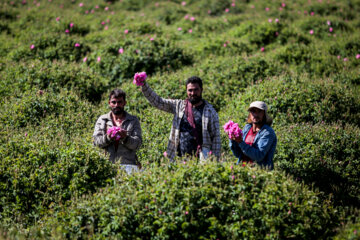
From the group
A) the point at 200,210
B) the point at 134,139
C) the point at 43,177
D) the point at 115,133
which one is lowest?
the point at 43,177

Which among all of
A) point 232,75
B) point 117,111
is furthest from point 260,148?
point 232,75

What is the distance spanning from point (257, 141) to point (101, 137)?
2.27 m

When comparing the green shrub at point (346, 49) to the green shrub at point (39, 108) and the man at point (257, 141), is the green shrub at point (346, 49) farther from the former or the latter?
the green shrub at point (39, 108)

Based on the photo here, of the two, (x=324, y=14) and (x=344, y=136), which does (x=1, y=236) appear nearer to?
(x=344, y=136)

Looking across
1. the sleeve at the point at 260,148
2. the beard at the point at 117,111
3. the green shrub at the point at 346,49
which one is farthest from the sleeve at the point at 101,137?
the green shrub at the point at 346,49

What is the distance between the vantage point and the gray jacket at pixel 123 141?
5441 mm

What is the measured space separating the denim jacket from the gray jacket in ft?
4.83

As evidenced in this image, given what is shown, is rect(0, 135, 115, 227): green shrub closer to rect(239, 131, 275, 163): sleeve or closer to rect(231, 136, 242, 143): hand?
rect(231, 136, 242, 143): hand

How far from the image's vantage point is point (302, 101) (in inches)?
307

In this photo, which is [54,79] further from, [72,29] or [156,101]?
[72,29]

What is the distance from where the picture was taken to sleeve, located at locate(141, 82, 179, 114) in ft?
17.8

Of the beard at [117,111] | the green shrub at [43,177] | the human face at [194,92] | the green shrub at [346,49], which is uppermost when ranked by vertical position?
the green shrub at [346,49]

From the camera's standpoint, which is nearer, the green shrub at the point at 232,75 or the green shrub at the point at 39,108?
the green shrub at the point at 39,108

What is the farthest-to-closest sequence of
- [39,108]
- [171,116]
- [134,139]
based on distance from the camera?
1. [171,116]
2. [39,108]
3. [134,139]
